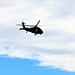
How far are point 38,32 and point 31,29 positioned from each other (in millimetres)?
8298

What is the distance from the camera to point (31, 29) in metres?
171

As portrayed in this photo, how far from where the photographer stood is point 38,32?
581 feet
